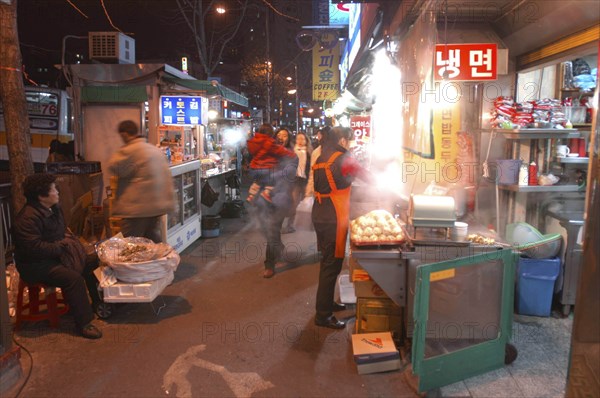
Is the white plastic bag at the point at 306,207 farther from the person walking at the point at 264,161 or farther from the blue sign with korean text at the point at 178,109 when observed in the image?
the blue sign with korean text at the point at 178,109

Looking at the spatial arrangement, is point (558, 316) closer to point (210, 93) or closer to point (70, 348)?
point (70, 348)

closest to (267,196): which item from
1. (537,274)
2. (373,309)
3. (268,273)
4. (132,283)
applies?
(268,273)

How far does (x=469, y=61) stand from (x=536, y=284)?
2695mm

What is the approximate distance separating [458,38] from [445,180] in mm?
1905

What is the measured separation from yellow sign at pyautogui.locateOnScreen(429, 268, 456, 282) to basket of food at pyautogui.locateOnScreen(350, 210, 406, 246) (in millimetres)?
787

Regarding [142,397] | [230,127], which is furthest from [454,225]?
[230,127]

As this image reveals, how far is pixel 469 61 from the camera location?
5.73 meters

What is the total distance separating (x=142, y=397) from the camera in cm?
387

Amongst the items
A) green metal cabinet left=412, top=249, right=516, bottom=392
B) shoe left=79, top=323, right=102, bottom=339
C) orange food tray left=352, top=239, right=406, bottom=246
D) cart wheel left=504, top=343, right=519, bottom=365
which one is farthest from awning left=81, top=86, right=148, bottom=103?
cart wheel left=504, top=343, right=519, bottom=365

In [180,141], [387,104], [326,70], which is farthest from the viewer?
[326,70]

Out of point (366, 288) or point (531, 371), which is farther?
point (366, 288)

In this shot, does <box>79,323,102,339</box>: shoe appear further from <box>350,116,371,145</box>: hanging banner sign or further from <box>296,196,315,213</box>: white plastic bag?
<box>350,116,371,145</box>: hanging banner sign

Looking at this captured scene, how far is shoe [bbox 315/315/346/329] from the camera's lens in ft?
17.1

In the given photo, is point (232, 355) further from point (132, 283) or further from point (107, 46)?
point (107, 46)
